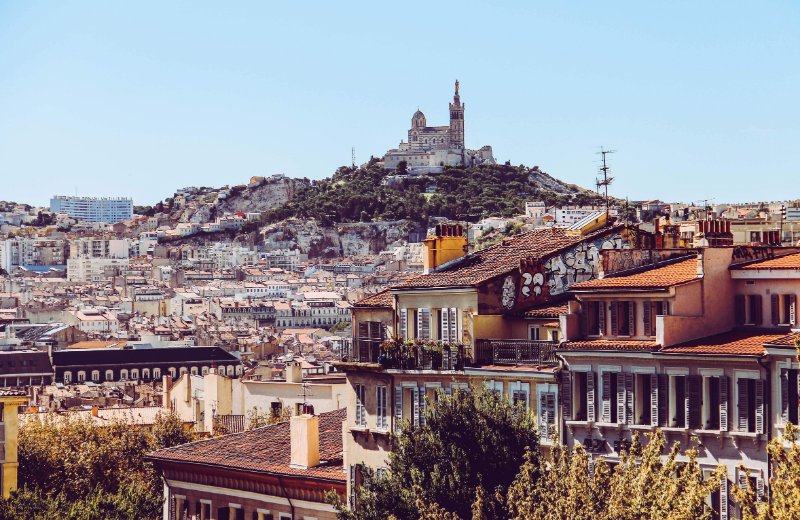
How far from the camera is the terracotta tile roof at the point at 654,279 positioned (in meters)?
35.4

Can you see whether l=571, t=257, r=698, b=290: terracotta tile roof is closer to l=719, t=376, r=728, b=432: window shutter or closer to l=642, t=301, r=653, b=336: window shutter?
l=642, t=301, r=653, b=336: window shutter

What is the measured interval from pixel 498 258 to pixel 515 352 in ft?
14.1

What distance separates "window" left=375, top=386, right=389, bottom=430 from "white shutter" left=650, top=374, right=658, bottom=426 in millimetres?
8583

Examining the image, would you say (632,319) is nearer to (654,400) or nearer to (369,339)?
(654,400)

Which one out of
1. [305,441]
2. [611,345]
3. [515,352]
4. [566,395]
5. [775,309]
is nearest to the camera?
[775,309]

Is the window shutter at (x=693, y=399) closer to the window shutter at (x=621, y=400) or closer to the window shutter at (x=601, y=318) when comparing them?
the window shutter at (x=621, y=400)

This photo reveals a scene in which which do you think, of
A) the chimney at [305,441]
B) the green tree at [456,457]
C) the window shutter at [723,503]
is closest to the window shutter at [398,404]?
the green tree at [456,457]

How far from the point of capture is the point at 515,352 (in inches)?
1522

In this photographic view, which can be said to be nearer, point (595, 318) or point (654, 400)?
point (654, 400)

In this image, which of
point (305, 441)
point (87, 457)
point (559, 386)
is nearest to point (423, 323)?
point (559, 386)

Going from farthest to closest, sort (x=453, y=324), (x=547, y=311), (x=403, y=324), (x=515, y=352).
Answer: (x=403, y=324) → (x=453, y=324) → (x=547, y=311) → (x=515, y=352)

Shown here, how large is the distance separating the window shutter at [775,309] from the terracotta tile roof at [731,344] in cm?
39

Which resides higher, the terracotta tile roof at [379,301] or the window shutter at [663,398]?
the terracotta tile roof at [379,301]

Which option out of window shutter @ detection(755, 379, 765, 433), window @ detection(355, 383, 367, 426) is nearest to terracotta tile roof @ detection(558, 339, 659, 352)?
window shutter @ detection(755, 379, 765, 433)
